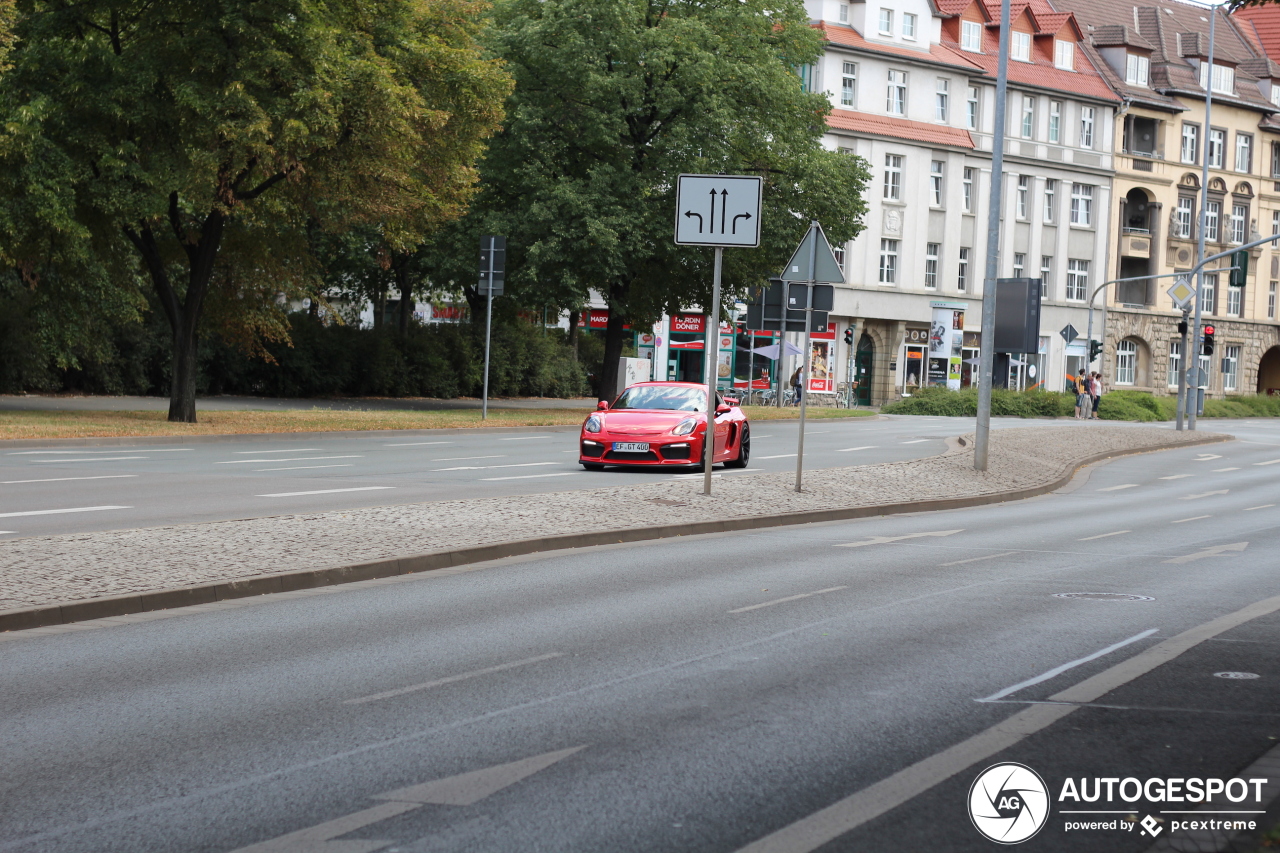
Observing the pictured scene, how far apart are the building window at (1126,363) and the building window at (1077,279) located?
3.28 m

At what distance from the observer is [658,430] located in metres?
22.0

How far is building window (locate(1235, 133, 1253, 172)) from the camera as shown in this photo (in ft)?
263

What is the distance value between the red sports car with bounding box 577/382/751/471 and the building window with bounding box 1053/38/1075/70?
186ft

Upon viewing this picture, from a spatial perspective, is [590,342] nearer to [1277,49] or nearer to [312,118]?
[312,118]

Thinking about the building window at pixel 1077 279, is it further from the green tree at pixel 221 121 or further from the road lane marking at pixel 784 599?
the road lane marking at pixel 784 599

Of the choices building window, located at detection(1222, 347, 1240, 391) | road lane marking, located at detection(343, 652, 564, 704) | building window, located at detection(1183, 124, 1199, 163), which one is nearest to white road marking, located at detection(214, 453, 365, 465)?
road lane marking, located at detection(343, 652, 564, 704)

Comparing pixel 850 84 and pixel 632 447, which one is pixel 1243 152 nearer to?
pixel 850 84

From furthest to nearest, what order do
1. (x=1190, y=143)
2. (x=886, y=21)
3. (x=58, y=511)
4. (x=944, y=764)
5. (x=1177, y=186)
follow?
(x=1190, y=143) < (x=1177, y=186) < (x=886, y=21) < (x=58, y=511) < (x=944, y=764)

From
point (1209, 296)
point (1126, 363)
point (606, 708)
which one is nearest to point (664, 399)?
point (606, 708)

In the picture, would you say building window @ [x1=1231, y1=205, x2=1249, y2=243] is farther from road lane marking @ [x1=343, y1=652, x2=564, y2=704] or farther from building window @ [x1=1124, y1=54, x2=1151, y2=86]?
road lane marking @ [x1=343, y1=652, x2=564, y2=704]

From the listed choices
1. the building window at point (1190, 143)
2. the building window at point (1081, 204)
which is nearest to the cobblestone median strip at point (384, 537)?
the building window at point (1081, 204)

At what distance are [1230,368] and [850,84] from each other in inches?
1176

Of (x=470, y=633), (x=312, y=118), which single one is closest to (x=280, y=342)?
(x=312, y=118)

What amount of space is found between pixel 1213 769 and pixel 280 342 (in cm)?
4070
